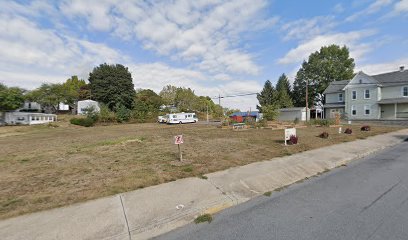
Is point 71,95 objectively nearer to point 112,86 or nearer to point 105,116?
point 112,86

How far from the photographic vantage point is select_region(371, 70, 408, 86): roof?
3109 centimetres

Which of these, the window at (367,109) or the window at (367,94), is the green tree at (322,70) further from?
the window at (367,109)

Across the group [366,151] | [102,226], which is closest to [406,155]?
[366,151]

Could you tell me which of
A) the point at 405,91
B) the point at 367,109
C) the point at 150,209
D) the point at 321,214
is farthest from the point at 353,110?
the point at 150,209

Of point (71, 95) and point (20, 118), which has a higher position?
point (71, 95)

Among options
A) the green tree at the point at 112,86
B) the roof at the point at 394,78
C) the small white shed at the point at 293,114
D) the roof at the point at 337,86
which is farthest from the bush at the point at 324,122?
the green tree at the point at 112,86

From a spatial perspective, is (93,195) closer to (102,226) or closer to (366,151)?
(102,226)

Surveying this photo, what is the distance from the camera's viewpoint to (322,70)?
51625 mm

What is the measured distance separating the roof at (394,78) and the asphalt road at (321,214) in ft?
118

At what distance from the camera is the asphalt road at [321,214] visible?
10.9 feet

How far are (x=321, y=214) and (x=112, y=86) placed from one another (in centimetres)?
5309

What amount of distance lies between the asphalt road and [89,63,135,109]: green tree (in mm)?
49602

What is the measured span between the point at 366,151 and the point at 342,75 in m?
49.5

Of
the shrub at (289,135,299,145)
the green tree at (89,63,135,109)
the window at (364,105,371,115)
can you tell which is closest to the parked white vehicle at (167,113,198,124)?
the green tree at (89,63,135,109)
